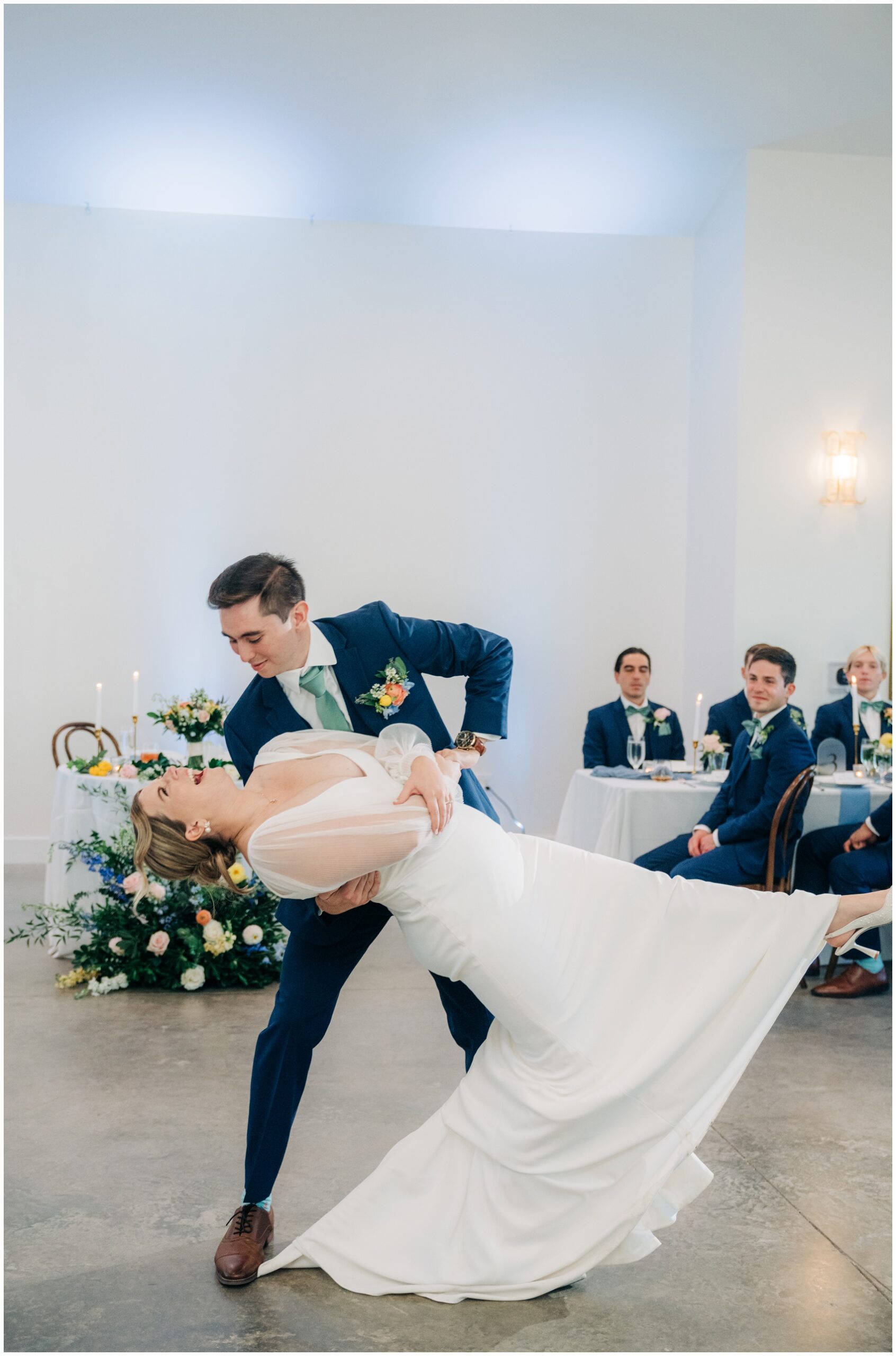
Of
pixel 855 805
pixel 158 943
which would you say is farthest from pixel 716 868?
pixel 158 943

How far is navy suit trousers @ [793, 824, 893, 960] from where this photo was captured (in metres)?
4.90

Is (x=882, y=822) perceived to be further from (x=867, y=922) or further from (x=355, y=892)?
(x=355, y=892)

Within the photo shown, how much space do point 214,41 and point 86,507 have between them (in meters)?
3.17

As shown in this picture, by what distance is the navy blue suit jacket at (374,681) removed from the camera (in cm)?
253

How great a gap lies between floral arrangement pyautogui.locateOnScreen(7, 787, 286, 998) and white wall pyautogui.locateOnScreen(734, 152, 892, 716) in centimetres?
391

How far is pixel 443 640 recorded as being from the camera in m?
2.66

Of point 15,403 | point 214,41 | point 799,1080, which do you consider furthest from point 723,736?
point 15,403

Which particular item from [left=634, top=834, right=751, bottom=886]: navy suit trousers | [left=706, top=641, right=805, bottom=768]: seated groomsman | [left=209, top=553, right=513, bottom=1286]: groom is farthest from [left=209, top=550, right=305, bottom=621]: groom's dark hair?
[left=706, top=641, right=805, bottom=768]: seated groomsman

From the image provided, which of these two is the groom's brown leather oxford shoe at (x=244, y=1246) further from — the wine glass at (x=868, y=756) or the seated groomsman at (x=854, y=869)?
the wine glass at (x=868, y=756)

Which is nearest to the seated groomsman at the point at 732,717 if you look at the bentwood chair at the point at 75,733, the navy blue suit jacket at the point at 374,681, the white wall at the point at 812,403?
the white wall at the point at 812,403

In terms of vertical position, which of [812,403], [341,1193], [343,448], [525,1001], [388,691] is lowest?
[341,1193]

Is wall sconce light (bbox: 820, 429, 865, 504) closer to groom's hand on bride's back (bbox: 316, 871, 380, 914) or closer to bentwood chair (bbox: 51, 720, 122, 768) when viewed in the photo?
bentwood chair (bbox: 51, 720, 122, 768)

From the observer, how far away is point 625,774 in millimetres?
5668

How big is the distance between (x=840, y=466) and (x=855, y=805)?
286cm
